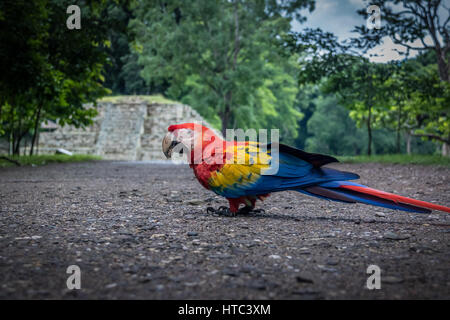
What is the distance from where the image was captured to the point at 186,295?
5.13 feet

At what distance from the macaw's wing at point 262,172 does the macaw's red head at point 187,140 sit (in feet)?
0.86

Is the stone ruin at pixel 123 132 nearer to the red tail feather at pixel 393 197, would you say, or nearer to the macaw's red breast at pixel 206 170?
the macaw's red breast at pixel 206 170

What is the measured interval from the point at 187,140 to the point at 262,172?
2.44ft

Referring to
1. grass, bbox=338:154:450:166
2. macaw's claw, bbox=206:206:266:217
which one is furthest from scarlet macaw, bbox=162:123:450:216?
grass, bbox=338:154:450:166

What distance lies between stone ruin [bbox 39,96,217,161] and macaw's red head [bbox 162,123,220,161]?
58.1 feet

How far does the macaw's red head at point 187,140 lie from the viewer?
127 inches

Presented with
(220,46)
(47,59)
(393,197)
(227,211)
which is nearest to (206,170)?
(227,211)

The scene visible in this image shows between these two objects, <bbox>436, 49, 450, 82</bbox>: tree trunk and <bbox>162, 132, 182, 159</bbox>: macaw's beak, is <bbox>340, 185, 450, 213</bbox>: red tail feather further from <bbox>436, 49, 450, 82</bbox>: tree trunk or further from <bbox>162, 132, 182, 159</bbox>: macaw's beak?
<bbox>436, 49, 450, 82</bbox>: tree trunk

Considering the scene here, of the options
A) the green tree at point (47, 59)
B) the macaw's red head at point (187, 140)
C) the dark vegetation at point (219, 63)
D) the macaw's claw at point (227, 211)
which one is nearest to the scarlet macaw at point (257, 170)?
the macaw's red head at point (187, 140)

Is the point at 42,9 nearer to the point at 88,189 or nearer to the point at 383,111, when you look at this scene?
the point at 88,189

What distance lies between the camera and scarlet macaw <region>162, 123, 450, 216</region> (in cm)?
295

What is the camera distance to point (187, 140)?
3.22m

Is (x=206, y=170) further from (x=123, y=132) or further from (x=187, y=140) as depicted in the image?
(x=123, y=132)

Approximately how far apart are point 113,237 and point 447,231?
8.33ft
